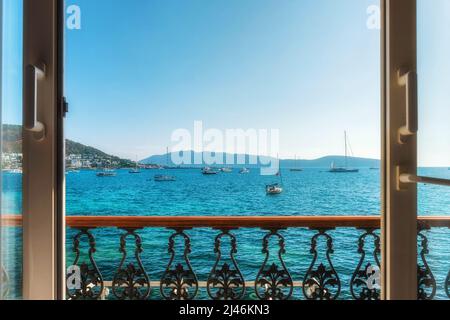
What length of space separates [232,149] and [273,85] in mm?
3983

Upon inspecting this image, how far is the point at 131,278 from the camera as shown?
111cm

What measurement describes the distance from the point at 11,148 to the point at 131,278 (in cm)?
75

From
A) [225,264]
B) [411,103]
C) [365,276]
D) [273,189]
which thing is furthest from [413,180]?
[273,189]

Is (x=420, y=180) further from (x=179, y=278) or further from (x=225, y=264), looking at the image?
(x=179, y=278)

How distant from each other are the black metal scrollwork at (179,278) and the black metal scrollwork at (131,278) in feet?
0.26

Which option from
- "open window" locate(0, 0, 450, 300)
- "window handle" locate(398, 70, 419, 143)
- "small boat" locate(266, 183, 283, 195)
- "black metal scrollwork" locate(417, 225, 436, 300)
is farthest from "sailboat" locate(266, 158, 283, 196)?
"window handle" locate(398, 70, 419, 143)

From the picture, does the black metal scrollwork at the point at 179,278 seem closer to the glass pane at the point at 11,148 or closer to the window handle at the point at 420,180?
the glass pane at the point at 11,148

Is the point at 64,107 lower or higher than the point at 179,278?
higher

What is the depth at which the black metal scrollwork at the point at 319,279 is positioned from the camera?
1127 millimetres

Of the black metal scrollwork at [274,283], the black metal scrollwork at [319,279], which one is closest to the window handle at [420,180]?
the black metal scrollwork at [319,279]

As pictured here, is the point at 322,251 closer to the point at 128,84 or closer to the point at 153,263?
the point at 153,263

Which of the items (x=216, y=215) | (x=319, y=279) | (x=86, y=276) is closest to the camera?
(x=86, y=276)

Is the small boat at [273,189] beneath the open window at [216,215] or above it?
beneath
